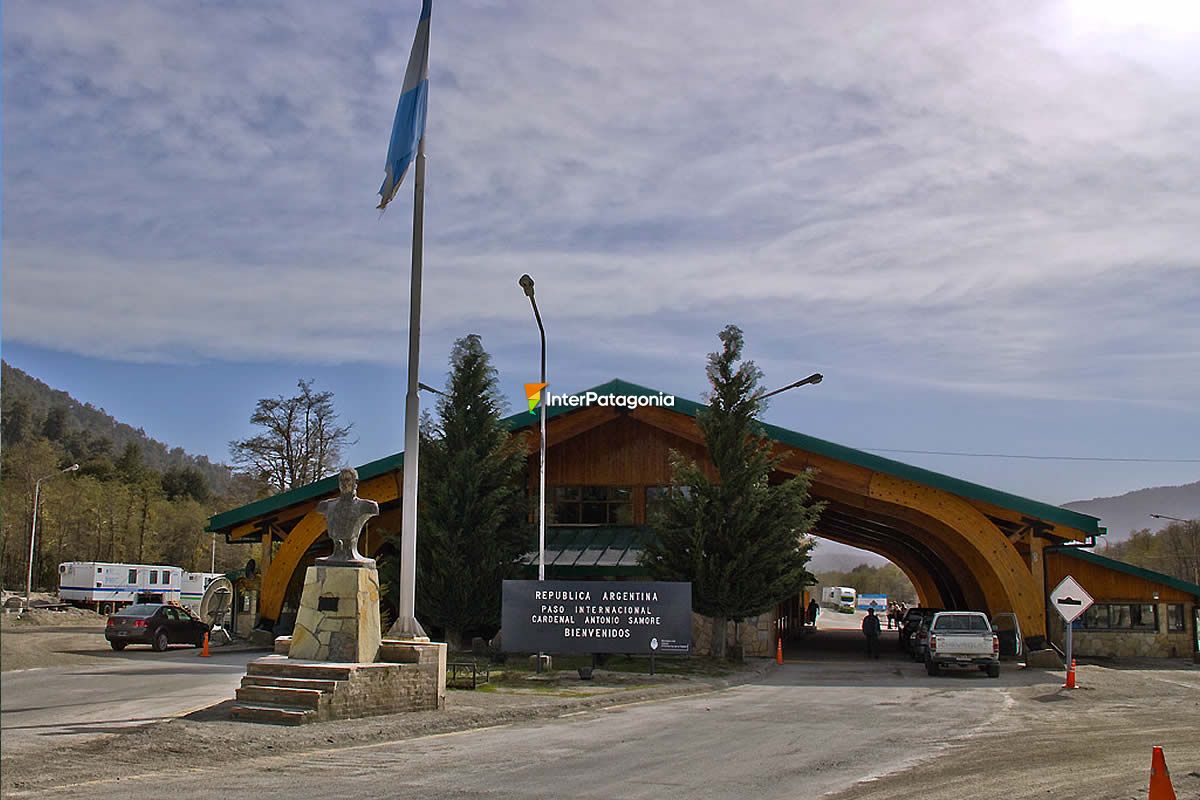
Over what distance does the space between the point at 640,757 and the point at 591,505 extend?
2461 centimetres

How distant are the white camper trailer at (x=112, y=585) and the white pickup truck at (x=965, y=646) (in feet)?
139

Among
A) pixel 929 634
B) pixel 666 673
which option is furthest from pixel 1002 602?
pixel 666 673

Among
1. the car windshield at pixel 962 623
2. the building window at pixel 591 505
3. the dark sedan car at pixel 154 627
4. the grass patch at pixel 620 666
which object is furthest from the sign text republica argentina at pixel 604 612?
the dark sedan car at pixel 154 627

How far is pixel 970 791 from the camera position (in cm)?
1153

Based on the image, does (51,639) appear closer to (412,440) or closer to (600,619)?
(600,619)

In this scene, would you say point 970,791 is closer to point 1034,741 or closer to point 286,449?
point 1034,741

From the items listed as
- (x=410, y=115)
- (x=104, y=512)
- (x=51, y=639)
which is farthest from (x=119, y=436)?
(x=410, y=115)

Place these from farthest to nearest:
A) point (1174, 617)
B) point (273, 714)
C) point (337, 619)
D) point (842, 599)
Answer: point (842, 599), point (1174, 617), point (337, 619), point (273, 714)

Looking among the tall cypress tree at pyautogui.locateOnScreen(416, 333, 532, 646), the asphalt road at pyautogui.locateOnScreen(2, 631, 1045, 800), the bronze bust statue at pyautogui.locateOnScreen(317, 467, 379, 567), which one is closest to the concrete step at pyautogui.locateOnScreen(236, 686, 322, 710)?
the asphalt road at pyautogui.locateOnScreen(2, 631, 1045, 800)

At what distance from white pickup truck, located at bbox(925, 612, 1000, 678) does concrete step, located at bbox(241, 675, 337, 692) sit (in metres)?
18.2

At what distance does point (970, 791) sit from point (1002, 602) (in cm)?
2528

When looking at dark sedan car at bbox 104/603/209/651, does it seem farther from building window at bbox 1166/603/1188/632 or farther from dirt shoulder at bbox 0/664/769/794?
building window at bbox 1166/603/1188/632

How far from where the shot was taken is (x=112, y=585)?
57969 millimetres

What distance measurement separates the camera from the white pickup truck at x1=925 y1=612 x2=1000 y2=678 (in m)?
28.4
